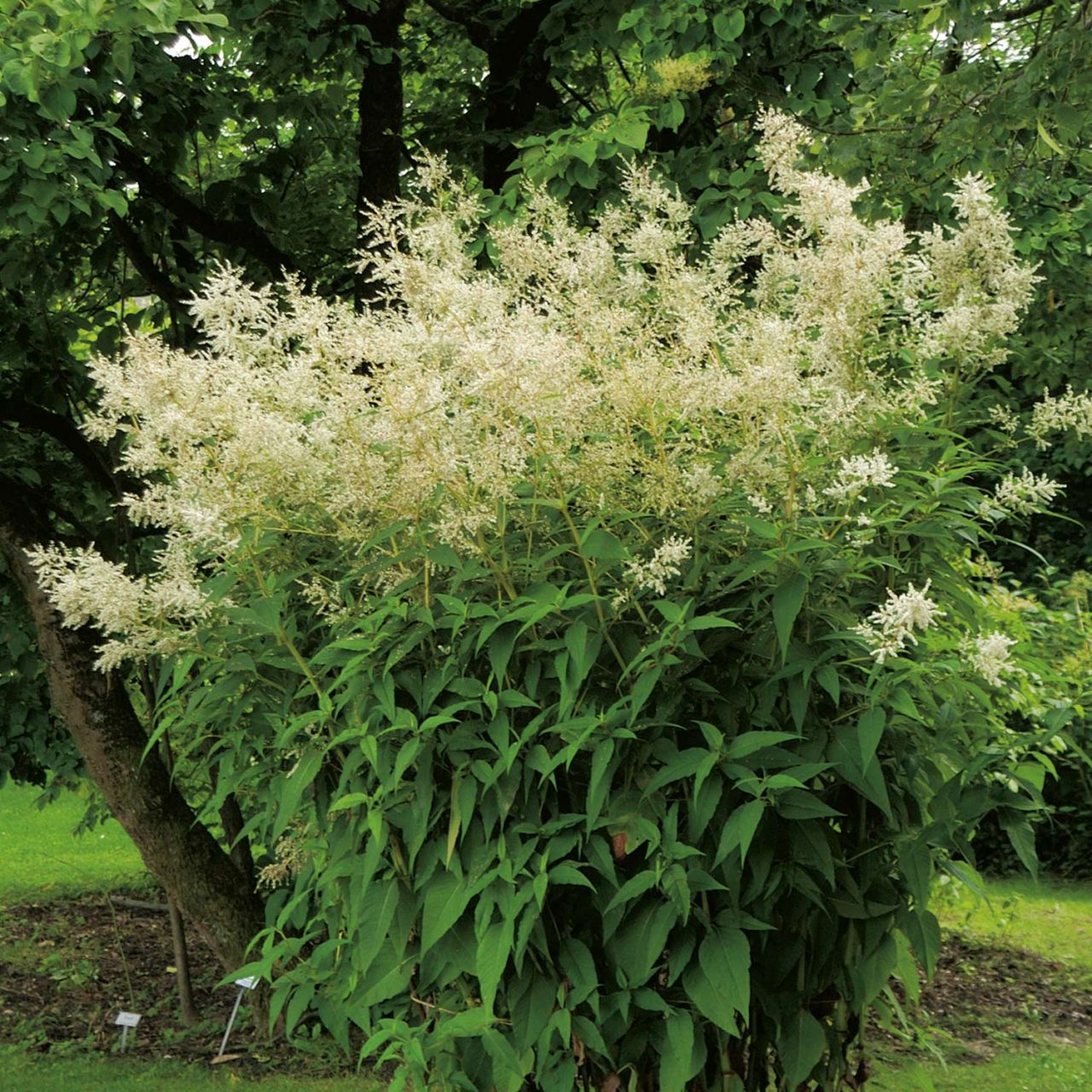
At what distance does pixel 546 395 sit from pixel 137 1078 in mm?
4685

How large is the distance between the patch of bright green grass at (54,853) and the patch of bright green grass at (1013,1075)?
17.8ft

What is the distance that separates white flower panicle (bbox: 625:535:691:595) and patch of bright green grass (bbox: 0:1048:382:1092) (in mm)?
3837

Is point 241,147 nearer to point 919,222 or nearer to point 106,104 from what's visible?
point 106,104

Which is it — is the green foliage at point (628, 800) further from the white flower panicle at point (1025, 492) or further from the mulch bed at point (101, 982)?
the mulch bed at point (101, 982)

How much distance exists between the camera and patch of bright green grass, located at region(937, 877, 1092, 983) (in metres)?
8.12

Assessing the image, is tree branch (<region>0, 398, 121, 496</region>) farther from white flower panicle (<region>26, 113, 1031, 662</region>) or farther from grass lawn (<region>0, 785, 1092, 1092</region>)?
white flower panicle (<region>26, 113, 1031, 662</region>)

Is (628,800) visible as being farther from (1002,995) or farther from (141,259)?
(1002,995)

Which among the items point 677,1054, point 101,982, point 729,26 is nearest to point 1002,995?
point 101,982

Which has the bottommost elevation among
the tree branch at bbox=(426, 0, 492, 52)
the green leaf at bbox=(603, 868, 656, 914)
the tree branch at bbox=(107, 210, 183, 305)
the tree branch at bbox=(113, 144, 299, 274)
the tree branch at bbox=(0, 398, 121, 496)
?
the green leaf at bbox=(603, 868, 656, 914)

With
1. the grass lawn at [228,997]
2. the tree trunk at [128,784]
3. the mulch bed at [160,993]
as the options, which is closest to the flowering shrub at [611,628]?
the grass lawn at [228,997]

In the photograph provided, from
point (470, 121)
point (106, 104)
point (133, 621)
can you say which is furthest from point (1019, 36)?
point (133, 621)

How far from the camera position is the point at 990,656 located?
8.50 feet

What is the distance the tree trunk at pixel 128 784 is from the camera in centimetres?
619

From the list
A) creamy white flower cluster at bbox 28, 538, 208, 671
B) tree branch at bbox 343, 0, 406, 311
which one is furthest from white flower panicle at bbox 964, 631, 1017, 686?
tree branch at bbox 343, 0, 406, 311
